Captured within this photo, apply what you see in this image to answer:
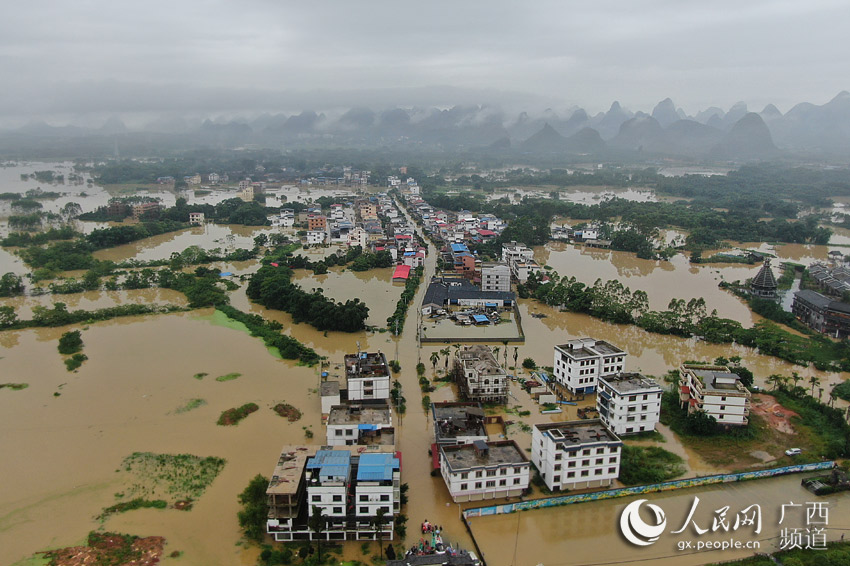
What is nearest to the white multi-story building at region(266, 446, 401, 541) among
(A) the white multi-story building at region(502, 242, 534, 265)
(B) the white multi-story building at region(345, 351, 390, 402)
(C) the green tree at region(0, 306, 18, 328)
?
(B) the white multi-story building at region(345, 351, 390, 402)

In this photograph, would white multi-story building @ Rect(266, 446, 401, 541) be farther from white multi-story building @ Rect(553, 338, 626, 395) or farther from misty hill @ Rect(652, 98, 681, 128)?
misty hill @ Rect(652, 98, 681, 128)

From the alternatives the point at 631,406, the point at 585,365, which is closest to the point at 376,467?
the point at 631,406

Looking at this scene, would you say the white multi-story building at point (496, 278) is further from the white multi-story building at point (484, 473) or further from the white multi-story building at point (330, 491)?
the white multi-story building at point (330, 491)

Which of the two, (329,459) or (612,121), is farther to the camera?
(612,121)

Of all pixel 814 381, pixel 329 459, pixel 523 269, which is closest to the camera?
pixel 329 459

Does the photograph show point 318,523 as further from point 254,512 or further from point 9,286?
point 9,286
